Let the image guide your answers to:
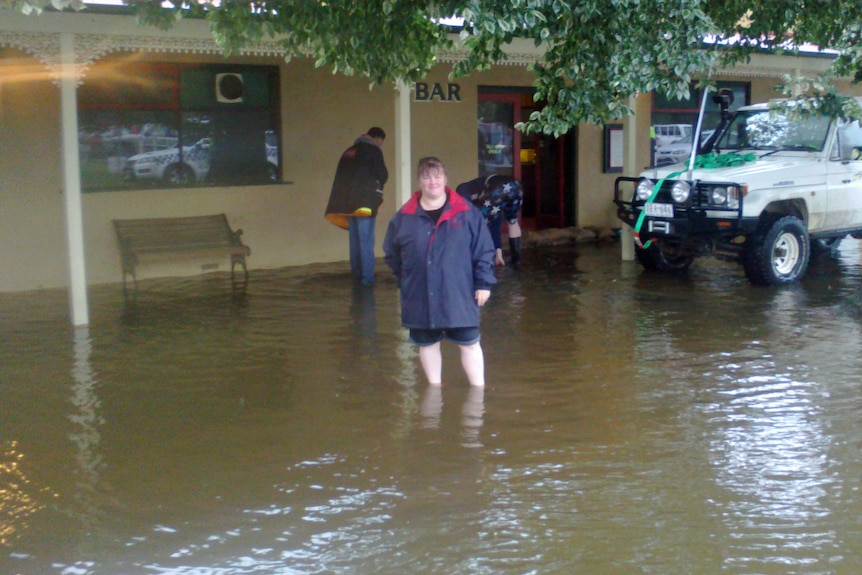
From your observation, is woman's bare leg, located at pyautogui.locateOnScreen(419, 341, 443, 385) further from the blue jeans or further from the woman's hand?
the blue jeans

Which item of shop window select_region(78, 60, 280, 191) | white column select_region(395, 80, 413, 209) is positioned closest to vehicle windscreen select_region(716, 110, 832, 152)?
white column select_region(395, 80, 413, 209)

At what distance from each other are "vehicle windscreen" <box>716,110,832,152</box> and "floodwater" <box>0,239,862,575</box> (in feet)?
7.16

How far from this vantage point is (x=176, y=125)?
1221cm

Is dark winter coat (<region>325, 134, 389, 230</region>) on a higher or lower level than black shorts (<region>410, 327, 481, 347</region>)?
higher

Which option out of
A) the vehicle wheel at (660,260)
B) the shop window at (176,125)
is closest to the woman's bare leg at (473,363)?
the vehicle wheel at (660,260)

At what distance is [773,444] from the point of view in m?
5.96

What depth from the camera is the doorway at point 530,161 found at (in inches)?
608

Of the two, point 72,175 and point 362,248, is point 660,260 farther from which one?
point 72,175

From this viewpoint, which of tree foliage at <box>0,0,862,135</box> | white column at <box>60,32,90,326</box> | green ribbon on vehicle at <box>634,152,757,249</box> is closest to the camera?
tree foliage at <box>0,0,862,135</box>

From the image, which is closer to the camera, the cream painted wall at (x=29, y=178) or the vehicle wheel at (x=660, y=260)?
the cream painted wall at (x=29, y=178)

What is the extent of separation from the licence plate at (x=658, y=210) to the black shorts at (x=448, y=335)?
4.93 m

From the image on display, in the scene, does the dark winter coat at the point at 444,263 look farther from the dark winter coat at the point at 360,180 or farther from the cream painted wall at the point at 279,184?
the cream painted wall at the point at 279,184

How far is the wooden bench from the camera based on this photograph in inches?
460

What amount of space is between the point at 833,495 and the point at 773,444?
32.0 inches
